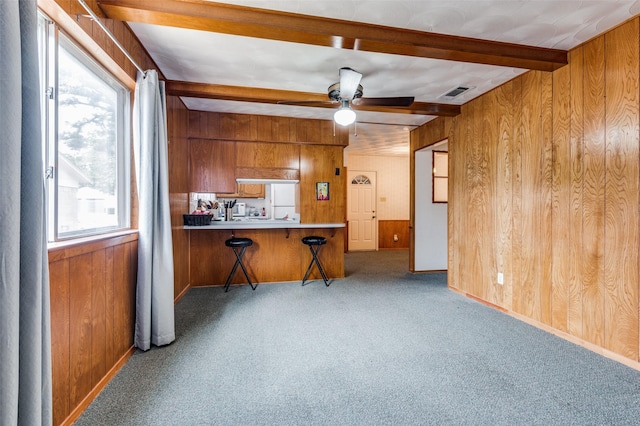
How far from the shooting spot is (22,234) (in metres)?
1.04

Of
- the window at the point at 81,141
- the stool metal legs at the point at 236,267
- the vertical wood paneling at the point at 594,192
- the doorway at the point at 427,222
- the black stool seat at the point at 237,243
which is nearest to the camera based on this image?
the window at the point at 81,141

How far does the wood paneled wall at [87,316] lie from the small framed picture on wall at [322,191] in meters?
2.75

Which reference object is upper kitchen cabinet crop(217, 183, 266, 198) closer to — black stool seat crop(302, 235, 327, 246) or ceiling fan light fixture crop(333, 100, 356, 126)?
black stool seat crop(302, 235, 327, 246)

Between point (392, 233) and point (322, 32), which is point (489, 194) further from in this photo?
point (392, 233)

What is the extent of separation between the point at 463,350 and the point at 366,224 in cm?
544

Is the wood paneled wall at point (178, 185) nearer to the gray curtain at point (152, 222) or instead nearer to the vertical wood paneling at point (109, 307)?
the gray curtain at point (152, 222)

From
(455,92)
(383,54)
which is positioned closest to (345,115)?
(383,54)

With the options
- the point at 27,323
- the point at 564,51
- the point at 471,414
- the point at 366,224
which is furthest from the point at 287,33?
the point at 366,224

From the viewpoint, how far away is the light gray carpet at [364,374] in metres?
1.65

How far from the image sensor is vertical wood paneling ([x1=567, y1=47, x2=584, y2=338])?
2480 millimetres

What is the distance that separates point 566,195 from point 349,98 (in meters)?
2.10

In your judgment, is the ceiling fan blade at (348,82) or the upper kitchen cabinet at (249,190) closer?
the ceiling fan blade at (348,82)

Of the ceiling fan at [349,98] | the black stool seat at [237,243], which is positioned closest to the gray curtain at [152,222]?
the ceiling fan at [349,98]

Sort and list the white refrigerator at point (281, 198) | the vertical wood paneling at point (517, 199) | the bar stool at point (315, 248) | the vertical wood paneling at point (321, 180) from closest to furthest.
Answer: the vertical wood paneling at point (517, 199) → the bar stool at point (315, 248) → the vertical wood paneling at point (321, 180) → the white refrigerator at point (281, 198)
